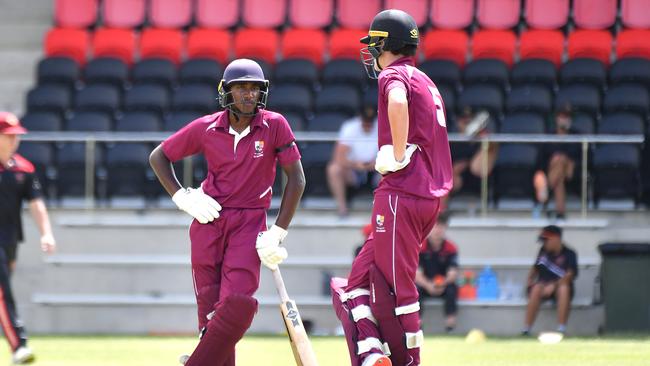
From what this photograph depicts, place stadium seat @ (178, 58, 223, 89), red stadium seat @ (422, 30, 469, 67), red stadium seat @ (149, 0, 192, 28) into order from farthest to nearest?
1. red stadium seat @ (149, 0, 192, 28)
2. red stadium seat @ (422, 30, 469, 67)
3. stadium seat @ (178, 58, 223, 89)

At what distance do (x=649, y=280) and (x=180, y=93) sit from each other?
656 centimetres

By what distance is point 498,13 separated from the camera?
64.7 ft

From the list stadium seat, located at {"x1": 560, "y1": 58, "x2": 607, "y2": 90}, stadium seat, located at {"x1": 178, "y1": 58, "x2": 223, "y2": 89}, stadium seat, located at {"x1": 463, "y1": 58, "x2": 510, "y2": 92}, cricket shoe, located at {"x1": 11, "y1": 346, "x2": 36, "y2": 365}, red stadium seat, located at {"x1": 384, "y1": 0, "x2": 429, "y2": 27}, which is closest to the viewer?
cricket shoe, located at {"x1": 11, "y1": 346, "x2": 36, "y2": 365}

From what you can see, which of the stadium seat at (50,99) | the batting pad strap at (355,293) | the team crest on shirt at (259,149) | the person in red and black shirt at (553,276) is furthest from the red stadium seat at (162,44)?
the batting pad strap at (355,293)

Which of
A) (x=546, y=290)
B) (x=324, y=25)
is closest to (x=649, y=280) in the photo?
(x=546, y=290)

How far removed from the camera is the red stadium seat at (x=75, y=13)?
20328mm

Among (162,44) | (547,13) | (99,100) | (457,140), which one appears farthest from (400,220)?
(547,13)

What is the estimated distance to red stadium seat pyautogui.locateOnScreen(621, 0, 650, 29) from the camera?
63.1 feet

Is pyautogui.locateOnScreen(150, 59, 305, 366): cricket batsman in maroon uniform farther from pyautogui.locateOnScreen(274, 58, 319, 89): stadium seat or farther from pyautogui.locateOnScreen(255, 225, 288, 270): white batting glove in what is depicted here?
pyautogui.locateOnScreen(274, 58, 319, 89): stadium seat

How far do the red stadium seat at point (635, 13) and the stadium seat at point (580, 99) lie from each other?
238 cm

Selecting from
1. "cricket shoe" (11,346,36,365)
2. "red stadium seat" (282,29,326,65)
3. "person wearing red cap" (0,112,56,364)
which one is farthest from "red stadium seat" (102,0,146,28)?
"cricket shoe" (11,346,36,365)

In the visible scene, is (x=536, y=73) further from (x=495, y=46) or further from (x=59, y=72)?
(x=59, y=72)

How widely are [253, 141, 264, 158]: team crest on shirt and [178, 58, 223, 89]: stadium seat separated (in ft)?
32.5

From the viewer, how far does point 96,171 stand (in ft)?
54.0
